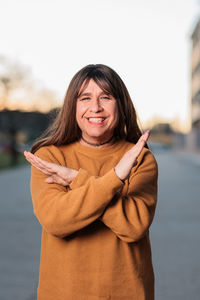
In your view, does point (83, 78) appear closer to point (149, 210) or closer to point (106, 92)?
point (106, 92)

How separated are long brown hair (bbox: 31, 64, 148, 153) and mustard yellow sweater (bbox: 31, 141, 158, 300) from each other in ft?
0.33

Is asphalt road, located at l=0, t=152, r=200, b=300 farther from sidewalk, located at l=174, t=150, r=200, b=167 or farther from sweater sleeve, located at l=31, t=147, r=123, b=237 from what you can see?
sidewalk, located at l=174, t=150, r=200, b=167

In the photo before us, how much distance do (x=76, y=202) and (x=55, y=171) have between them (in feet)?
0.63

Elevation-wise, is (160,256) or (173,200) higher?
(160,256)

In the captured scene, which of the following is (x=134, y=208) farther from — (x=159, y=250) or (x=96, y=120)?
(x=159, y=250)

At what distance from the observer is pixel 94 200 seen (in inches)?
62.4

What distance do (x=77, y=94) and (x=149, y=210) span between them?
624 millimetres

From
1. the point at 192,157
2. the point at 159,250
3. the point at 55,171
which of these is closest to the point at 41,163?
the point at 55,171

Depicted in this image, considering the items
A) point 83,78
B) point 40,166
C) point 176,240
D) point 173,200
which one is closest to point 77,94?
point 83,78

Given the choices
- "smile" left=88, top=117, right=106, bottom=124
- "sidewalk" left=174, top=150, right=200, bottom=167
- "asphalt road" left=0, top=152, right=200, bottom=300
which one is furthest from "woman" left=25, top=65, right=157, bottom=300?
"sidewalk" left=174, top=150, right=200, bottom=167

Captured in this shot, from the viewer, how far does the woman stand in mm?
1623

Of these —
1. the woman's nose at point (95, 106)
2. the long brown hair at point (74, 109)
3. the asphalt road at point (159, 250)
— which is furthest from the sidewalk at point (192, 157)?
the woman's nose at point (95, 106)

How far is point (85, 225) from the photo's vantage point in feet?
5.33

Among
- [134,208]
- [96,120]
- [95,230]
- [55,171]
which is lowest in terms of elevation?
[95,230]
